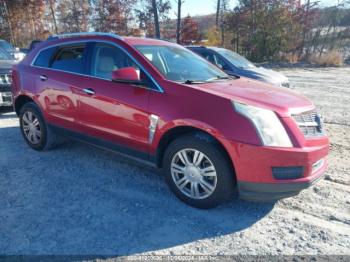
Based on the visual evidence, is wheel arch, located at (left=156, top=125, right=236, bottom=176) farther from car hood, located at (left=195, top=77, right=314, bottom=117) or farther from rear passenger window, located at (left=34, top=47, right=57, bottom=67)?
rear passenger window, located at (left=34, top=47, right=57, bottom=67)

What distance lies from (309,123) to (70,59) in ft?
10.7

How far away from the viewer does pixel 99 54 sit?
420 cm

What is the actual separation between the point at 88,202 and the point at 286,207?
2174 millimetres

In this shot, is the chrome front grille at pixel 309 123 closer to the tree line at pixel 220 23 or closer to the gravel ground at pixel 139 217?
the gravel ground at pixel 139 217

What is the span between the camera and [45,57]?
16.2 ft

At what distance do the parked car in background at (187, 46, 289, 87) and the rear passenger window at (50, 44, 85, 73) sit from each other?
4866 mm

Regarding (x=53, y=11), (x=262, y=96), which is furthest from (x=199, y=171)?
(x=53, y=11)

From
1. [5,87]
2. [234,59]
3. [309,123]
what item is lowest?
[5,87]

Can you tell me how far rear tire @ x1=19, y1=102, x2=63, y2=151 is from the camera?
16.5 ft

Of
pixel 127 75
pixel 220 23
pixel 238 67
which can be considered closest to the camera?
pixel 127 75

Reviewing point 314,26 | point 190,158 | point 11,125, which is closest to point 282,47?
point 314,26

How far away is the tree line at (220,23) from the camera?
2217 centimetres

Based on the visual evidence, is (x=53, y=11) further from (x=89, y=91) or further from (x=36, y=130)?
(x=89, y=91)

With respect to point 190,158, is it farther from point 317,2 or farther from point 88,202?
point 317,2
